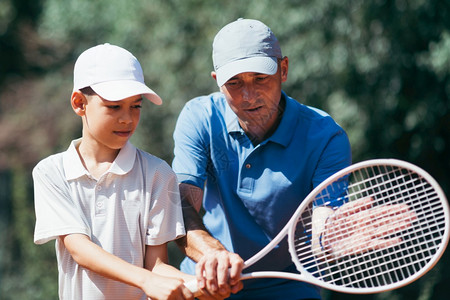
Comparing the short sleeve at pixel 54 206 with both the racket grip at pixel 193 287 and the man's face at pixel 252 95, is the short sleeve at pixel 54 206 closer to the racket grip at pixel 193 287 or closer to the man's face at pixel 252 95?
the racket grip at pixel 193 287

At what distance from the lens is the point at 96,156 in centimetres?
283

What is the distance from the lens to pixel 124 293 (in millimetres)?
2754

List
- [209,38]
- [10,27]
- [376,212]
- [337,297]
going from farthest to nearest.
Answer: [10,27]
[337,297]
[209,38]
[376,212]

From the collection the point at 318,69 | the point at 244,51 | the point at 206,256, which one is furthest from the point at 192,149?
the point at 318,69

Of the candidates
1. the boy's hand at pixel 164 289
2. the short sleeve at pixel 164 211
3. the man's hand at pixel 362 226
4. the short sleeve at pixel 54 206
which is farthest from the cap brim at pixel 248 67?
the boy's hand at pixel 164 289

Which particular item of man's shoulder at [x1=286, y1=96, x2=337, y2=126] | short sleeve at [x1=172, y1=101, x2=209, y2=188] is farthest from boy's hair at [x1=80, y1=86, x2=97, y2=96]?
man's shoulder at [x1=286, y1=96, x2=337, y2=126]

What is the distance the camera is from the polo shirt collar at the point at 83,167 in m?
2.75

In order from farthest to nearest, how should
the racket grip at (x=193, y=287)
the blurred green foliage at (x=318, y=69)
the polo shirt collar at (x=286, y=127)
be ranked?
1. the blurred green foliage at (x=318, y=69)
2. the polo shirt collar at (x=286, y=127)
3. the racket grip at (x=193, y=287)

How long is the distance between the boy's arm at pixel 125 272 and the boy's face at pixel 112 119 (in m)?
0.39

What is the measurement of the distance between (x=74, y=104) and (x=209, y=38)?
365 centimetres

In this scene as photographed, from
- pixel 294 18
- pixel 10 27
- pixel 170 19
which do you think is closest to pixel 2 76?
pixel 10 27

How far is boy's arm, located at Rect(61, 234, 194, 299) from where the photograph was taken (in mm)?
2574

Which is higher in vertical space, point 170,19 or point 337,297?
point 170,19

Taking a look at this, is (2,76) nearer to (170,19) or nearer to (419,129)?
(170,19)
